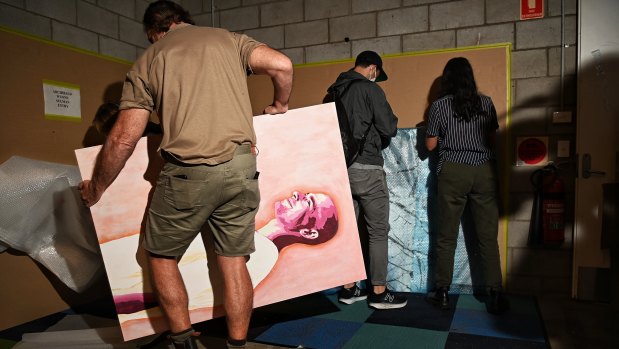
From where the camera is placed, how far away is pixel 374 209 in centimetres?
269

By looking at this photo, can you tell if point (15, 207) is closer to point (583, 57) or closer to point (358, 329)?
point (358, 329)

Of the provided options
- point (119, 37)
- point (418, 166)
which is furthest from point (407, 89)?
point (119, 37)

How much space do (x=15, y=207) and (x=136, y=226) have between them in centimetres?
79

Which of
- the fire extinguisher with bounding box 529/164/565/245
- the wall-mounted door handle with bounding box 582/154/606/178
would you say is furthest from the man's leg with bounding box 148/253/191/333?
the wall-mounted door handle with bounding box 582/154/606/178

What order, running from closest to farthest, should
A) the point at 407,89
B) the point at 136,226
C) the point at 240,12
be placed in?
the point at 136,226, the point at 407,89, the point at 240,12

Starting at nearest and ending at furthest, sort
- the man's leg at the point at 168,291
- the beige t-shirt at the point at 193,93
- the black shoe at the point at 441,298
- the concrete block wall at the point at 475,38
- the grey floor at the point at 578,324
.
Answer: the beige t-shirt at the point at 193,93, the man's leg at the point at 168,291, the grey floor at the point at 578,324, the black shoe at the point at 441,298, the concrete block wall at the point at 475,38

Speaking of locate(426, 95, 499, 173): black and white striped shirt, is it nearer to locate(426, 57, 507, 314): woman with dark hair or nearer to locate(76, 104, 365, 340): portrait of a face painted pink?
locate(426, 57, 507, 314): woman with dark hair

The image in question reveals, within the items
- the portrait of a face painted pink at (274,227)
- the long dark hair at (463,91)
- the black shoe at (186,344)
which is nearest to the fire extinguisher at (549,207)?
the long dark hair at (463,91)

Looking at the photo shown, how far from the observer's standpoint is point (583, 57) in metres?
2.70

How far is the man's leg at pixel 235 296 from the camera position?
181 centimetres

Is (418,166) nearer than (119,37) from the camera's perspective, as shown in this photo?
Yes

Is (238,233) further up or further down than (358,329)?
further up

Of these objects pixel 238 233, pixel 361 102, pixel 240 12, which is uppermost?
pixel 240 12

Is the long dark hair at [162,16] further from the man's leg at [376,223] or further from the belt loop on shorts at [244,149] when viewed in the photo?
the man's leg at [376,223]
